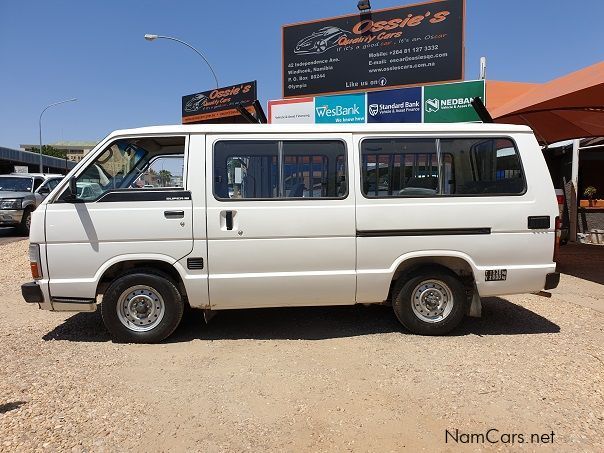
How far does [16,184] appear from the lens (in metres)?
14.3

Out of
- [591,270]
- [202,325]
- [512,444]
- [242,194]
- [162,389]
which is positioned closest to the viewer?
[512,444]

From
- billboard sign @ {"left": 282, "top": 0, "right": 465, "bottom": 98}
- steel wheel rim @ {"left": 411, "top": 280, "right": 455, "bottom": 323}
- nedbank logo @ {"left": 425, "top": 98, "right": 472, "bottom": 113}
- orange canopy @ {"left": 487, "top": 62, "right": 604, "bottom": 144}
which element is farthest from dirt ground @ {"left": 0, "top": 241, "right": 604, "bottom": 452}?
billboard sign @ {"left": 282, "top": 0, "right": 465, "bottom": 98}

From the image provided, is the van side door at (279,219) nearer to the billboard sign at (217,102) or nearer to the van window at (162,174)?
the van window at (162,174)

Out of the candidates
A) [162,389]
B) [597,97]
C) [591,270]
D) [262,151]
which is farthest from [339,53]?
[162,389]

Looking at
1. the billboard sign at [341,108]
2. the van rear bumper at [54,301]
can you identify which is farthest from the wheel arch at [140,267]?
the billboard sign at [341,108]

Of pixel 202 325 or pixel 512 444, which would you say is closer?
pixel 512 444

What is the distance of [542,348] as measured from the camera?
4.32 meters

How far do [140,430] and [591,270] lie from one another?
865 cm

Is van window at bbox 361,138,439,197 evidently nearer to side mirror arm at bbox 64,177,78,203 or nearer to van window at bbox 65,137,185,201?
van window at bbox 65,137,185,201

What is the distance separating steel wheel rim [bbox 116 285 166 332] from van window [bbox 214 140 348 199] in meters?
1.25

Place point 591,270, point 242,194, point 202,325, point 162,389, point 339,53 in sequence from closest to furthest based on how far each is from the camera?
point 162,389
point 242,194
point 202,325
point 591,270
point 339,53

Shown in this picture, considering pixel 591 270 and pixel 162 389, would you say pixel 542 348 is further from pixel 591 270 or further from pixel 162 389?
pixel 591 270

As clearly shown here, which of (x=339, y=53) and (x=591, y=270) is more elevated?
(x=339, y=53)

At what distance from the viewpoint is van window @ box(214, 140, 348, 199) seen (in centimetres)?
429
